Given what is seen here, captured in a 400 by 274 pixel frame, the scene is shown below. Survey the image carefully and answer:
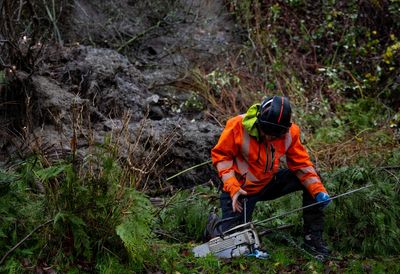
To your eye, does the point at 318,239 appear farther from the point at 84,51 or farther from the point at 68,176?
the point at 84,51

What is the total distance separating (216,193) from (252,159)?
59.8 inches

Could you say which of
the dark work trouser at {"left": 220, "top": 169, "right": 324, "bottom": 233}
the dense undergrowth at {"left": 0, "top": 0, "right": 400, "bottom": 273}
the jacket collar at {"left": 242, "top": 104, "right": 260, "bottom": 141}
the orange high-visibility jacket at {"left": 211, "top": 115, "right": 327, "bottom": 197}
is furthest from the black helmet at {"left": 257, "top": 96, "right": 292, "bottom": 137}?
the dense undergrowth at {"left": 0, "top": 0, "right": 400, "bottom": 273}

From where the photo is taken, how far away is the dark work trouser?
6535 millimetres

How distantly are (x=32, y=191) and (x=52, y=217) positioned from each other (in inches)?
20.9

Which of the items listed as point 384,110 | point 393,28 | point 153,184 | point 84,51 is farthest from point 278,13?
point 153,184

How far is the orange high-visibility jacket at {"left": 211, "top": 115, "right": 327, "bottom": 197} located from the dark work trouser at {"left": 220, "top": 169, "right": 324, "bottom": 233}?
71 mm

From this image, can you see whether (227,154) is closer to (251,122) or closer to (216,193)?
(251,122)

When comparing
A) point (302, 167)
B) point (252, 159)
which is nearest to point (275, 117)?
point (252, 159)

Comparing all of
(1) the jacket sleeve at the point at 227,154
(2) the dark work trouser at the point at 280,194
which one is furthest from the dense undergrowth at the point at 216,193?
(1) the jacket sleeve at the point at 227,154

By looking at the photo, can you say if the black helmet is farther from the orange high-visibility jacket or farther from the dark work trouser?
the dark work trouser

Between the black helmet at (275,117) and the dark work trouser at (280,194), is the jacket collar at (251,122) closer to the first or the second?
the black helmet at (275,117)

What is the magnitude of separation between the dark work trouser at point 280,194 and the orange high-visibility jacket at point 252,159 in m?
0.07

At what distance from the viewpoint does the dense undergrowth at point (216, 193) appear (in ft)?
18.6

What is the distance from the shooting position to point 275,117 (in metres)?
6.08
